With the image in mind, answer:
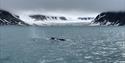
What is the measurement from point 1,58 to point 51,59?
937 cm

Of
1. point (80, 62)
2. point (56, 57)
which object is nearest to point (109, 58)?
point (80, 62)

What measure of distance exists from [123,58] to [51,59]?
1305cm

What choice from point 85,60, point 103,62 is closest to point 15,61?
point 85,60

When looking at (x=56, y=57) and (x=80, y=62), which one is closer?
(x=80, y=62)

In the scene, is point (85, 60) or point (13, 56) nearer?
point (85, 60)

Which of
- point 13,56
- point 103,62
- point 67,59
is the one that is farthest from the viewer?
point 13,56

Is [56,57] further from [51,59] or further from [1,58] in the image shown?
[1,58]

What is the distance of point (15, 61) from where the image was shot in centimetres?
4794

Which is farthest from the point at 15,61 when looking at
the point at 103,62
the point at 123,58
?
the point at 123,58

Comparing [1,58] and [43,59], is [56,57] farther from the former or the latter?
[1,58]

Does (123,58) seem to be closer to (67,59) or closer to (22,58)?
(67,59)

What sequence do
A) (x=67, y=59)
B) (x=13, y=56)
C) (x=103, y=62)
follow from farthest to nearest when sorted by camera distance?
(x=13, y=56) < (x=67, y=59) < (x=103, y=62)

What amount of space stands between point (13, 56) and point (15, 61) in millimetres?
6046

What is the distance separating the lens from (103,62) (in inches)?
1813
